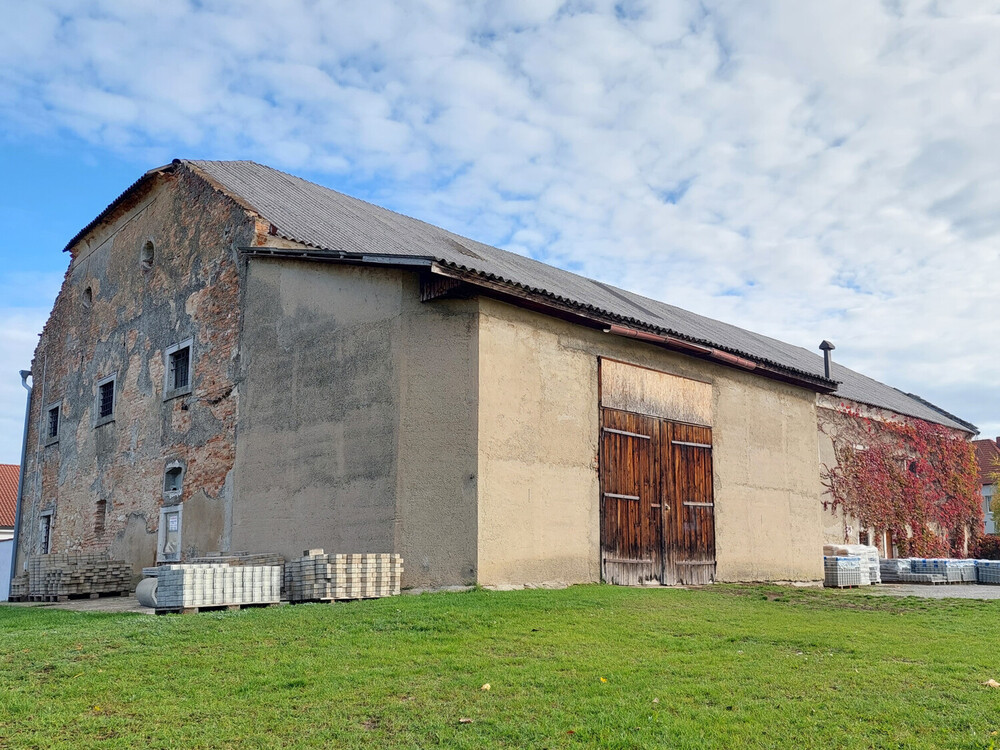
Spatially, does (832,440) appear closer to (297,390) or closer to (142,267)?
(297,390)

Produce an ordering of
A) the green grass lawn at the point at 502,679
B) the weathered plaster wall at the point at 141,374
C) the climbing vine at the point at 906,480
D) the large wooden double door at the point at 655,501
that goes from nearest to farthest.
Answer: the green grass lawn at the point at 502,679
the large wooden double door at the point at 655,501
the weathered plaster wall at the point at 141,374
the climbing vine at the point at 906,480

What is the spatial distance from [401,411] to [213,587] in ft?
11.4

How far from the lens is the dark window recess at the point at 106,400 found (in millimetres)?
20656

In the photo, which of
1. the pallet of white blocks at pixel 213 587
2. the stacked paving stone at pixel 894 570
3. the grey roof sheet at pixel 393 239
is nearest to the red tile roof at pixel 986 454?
the grey roof sheet at pixel 393 239

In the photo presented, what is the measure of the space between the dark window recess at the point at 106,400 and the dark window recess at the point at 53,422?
3.09m

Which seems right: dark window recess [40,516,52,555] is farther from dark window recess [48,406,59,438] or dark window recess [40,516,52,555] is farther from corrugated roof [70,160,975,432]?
corrugated roof [70,160,975,432]

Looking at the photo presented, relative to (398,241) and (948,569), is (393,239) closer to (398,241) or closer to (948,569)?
(398,241)

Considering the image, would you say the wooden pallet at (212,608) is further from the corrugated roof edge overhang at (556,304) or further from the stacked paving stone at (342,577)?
the corrugated roof edge overhang at (556,304)

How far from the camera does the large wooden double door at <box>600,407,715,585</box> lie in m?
14.3

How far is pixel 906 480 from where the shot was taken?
28266mm

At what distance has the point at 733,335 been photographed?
26359mm

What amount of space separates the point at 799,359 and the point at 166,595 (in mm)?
22577

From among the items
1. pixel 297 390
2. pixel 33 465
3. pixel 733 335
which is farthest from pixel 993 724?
pixel 33 465

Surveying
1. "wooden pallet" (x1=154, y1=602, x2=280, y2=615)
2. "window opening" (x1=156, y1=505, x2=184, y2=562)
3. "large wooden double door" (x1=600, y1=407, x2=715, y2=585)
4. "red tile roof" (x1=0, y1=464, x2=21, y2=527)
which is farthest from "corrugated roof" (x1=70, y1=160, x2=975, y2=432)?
"red tile roof" (x1=0, y1=464, x2=21, y2=527)
